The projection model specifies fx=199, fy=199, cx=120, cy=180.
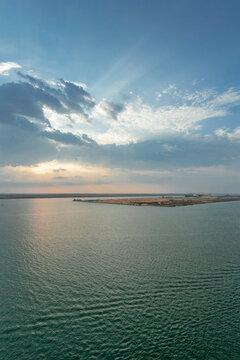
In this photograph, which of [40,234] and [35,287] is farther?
[40,234]

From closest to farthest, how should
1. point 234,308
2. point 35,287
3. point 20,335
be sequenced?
point 20,335, point 234,308, point 35,287

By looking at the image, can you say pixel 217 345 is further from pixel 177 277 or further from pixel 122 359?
pixel 177 277

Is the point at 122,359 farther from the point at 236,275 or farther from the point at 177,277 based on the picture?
the point at 236,275

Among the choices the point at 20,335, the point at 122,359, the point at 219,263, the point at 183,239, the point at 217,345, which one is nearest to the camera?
the point at 122,359

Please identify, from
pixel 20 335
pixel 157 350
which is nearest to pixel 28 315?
pixel 20 335

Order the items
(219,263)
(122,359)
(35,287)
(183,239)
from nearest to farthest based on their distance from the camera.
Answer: (122,359), (35,287), (219,263), (183,239)

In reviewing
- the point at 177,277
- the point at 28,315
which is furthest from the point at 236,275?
the point at 28,315
